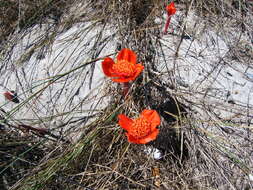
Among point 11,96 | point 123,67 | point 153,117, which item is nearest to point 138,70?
point 123,67

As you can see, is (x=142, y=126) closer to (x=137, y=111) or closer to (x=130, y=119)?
(x=130, y=119)

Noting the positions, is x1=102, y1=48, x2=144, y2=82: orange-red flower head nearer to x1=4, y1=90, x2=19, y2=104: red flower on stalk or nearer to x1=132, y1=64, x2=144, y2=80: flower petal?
x1=132, y1=64, x2=144, y2=80: flower petal

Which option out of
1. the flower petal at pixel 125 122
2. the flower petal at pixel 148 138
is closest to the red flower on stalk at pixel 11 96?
the flower petal at pixel 125 122

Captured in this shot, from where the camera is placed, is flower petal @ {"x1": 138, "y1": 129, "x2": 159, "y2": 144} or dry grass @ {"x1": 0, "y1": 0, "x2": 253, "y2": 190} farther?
dry grass @ {"x1": 0, "y1": 0, "x2": 253, "y2": 190}

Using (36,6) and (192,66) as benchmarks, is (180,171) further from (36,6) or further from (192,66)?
(36,6)

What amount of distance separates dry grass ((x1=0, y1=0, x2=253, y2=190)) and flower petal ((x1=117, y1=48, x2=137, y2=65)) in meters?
0.16

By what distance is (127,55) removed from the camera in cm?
160

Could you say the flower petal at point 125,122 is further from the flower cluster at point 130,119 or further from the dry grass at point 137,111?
the dry grass at point 137,111

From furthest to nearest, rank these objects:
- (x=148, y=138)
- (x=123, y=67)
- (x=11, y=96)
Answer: (x=11, y=96) → (x=123, y=67) → (x=148, y=138)

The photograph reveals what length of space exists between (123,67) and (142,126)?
35cm

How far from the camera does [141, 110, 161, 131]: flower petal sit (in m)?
1.43

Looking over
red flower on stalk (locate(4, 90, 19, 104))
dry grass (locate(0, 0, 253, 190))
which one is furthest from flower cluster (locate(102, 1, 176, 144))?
red flower on stalk (locate(4, 90, 19, 104))

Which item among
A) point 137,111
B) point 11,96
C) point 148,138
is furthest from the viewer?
point 11,96

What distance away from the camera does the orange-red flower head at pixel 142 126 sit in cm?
139
